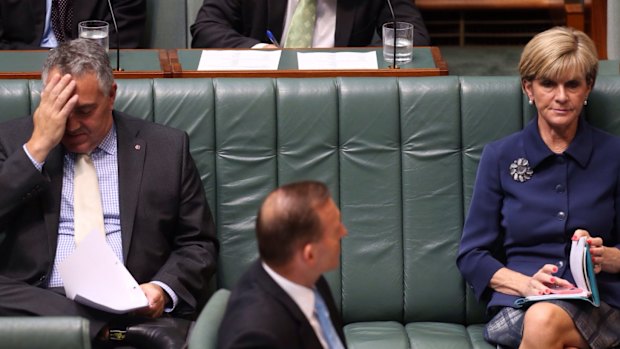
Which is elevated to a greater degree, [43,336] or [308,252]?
[308,252]

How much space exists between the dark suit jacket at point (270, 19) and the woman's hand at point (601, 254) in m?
1.46

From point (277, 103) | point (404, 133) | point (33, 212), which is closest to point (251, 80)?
point (277, 103)

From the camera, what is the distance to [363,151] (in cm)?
399

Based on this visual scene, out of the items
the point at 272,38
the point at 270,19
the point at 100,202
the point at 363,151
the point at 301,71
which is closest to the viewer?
the point at 100,202

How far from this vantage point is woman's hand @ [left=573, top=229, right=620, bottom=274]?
360cm

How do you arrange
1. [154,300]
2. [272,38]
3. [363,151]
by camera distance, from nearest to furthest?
[154,300] < [363,151] < [272,38]

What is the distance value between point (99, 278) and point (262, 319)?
3.66 ft

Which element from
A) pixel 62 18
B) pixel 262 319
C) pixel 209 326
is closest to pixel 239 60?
pixel 62 18

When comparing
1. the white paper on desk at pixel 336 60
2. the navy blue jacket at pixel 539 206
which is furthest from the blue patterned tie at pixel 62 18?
the navy blue jacket at pixel 539 206

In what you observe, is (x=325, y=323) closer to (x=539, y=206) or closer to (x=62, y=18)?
(x=539, y=206)

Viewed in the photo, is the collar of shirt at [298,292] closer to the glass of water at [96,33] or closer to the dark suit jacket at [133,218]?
the dark suit jacket at [133,218]

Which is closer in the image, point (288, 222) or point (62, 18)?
point (288, 222)

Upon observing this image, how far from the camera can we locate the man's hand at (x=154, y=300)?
11.8 feet

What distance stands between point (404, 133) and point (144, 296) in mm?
960
